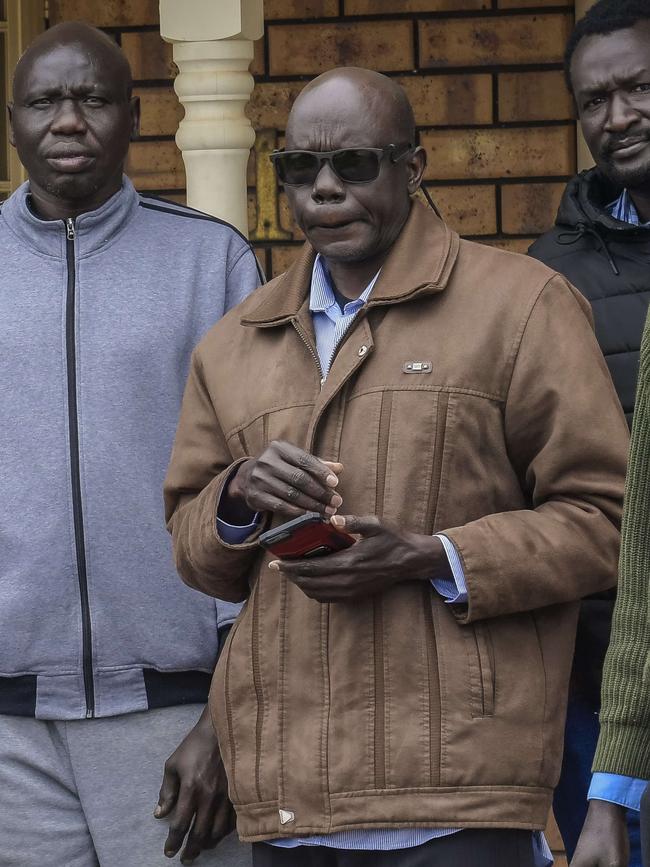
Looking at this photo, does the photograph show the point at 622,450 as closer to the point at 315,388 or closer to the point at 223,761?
the point at 315,388

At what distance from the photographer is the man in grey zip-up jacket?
3.14m

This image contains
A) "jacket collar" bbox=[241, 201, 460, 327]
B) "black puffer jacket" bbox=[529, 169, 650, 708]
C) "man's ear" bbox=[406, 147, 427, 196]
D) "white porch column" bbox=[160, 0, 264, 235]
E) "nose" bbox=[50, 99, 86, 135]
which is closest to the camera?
"jacket collar" bbox=[241, 201, 460, 327]

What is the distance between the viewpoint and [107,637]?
10.3ft

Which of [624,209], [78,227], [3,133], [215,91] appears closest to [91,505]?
[78,227]

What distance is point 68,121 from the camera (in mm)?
3229

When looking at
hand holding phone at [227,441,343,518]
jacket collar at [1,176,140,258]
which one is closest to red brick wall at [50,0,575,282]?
jacket collar at [1,176,140,258]

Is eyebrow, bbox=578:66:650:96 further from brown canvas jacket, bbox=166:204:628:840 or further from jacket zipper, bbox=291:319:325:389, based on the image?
jacket zipper, bbox=291:319:325:389

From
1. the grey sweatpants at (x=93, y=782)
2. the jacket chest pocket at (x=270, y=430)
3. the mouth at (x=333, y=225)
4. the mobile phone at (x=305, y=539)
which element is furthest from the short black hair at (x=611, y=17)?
the grey sweatpants at (x=93, y=782)

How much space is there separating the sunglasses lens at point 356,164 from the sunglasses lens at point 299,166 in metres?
0.04

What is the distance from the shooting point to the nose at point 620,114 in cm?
316

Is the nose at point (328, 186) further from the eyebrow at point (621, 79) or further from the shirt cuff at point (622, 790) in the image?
the shirt cuff at point (622, 790)

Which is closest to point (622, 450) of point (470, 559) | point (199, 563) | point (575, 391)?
point (575, 391)

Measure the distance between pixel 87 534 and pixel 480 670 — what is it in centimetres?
87

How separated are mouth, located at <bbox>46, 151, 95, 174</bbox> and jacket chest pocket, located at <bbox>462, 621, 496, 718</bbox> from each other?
122 centimetres
